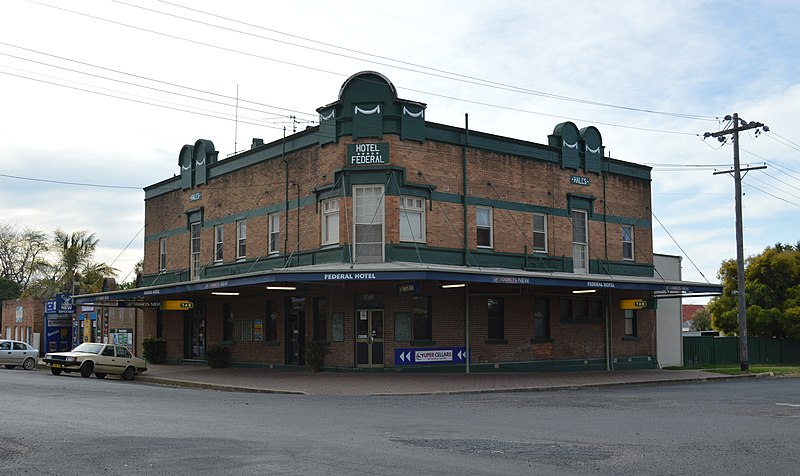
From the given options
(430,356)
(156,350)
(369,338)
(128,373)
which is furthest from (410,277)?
(156,350)

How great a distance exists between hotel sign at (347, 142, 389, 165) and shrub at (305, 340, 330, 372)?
20.9 ft

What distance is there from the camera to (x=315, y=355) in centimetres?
2736

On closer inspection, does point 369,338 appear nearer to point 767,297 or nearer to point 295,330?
point 295,330

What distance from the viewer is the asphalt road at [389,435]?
9836 mm

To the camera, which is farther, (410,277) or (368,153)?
(368,153)

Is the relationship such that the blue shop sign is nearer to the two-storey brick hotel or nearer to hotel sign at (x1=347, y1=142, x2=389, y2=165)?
the two-storey brick hotel

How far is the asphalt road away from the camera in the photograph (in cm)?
984

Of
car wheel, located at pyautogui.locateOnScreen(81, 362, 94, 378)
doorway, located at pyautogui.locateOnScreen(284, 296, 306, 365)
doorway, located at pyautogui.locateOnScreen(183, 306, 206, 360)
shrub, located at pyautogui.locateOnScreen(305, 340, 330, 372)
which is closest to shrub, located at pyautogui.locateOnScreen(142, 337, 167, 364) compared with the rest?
doorway, located at pyautogui.locateOnScreen(183, 306, 206, 360)

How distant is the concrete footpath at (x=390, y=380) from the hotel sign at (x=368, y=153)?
7086 mm

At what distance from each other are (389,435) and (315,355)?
15.2m

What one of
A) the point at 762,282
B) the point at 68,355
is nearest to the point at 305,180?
the point at 68,355

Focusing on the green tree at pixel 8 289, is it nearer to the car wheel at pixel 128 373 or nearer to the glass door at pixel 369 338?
the car wheel at pixel 128 373

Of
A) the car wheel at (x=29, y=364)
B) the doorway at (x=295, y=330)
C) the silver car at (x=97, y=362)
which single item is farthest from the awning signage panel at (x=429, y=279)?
the car wheel at (x=29, y=364)

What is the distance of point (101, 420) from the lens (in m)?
13.7
